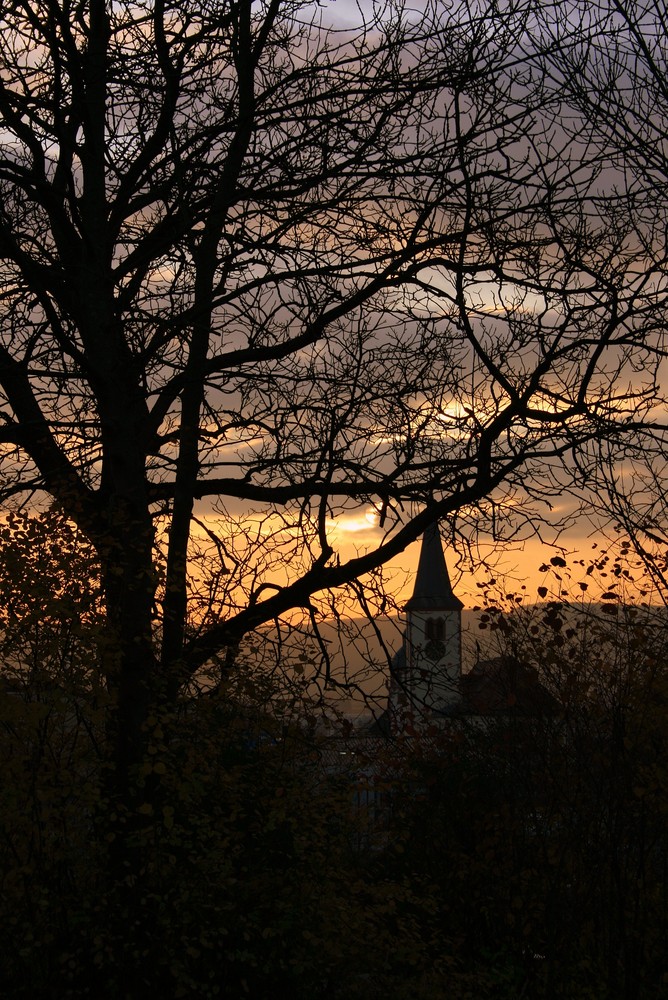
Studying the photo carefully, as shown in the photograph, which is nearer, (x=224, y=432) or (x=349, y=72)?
(x=349, y=72)

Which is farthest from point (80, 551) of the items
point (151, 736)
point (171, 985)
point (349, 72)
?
point (349, 72)

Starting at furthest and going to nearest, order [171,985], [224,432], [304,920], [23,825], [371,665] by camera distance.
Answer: [224,432]
[304,920]
[371,665]
[171,985]
[23,825]

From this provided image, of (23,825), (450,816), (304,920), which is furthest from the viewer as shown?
(450,816)

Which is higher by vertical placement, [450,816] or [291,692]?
[291,692]

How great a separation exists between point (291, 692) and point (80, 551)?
2.00 metres

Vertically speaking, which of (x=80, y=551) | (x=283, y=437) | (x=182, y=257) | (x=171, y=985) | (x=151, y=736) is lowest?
(x=171, y=985)

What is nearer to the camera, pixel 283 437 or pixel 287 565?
pixel 287 565

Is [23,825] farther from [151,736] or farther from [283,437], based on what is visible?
[283,437]

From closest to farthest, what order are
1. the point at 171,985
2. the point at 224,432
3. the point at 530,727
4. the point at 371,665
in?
the point at 171,985, the point at 371,665, the point at 224,432, the point at 530,727

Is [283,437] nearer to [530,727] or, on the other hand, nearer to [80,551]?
[80,551]

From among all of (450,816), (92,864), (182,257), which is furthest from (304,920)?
(450,816)

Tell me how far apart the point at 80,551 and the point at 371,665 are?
2.30 meters

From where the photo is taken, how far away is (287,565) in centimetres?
799

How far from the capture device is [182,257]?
7.97 metres
